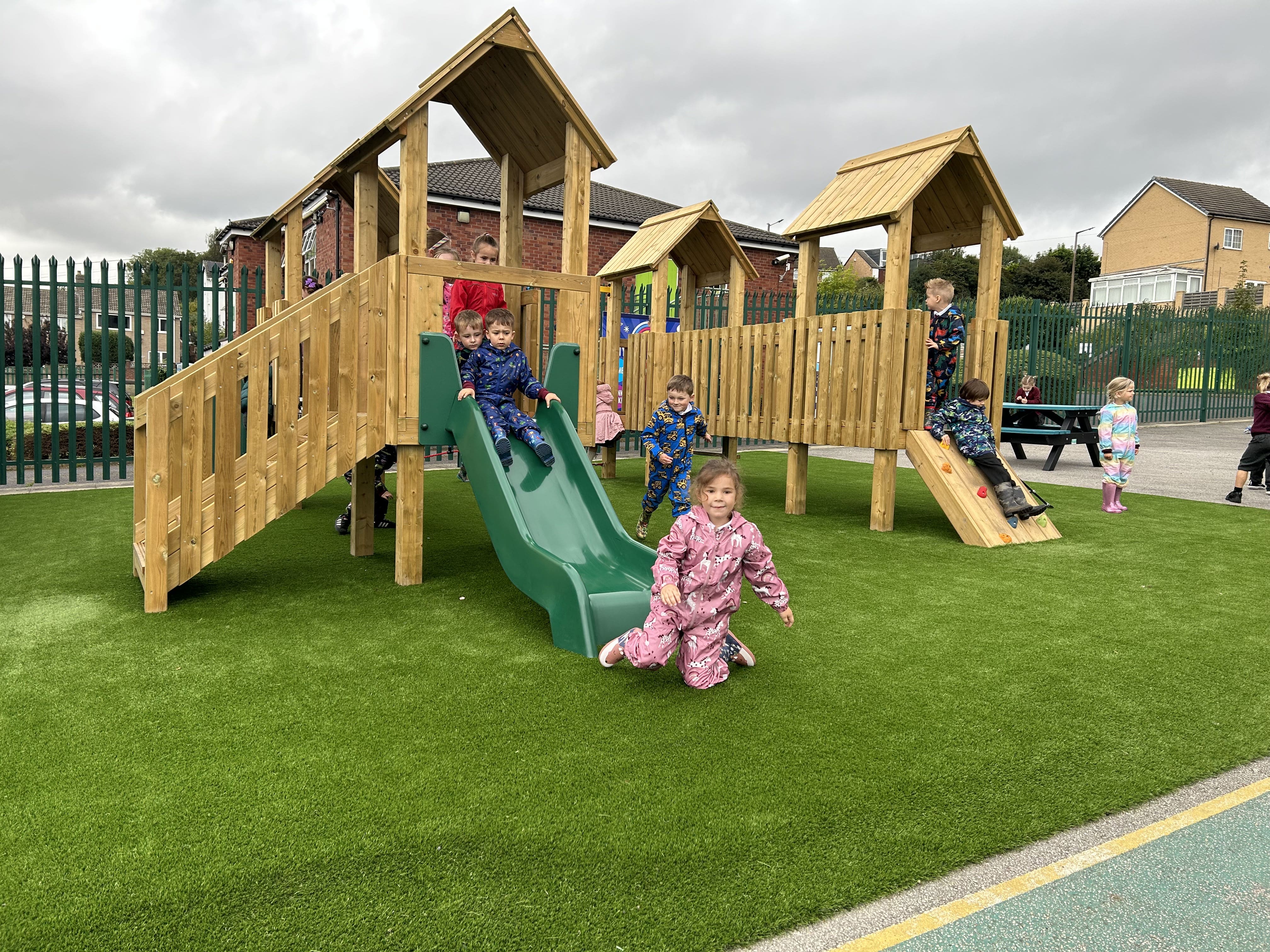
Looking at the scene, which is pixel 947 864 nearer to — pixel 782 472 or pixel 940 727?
pixel 940 727

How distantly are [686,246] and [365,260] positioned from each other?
5826 millimetres

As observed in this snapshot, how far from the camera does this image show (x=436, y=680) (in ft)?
13.4

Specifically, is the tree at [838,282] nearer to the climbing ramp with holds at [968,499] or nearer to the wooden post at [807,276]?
the wooden post at [807,276]

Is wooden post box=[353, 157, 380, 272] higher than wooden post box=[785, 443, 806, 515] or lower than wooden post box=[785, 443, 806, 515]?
higher

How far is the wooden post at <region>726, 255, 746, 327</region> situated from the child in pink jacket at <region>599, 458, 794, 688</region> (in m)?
7.54

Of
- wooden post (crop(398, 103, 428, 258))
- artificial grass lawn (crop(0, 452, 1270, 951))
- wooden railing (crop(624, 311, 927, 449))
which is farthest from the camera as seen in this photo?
wooden railing (crop(624, 311, 927, 449))

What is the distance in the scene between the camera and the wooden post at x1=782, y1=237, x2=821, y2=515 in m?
9.36

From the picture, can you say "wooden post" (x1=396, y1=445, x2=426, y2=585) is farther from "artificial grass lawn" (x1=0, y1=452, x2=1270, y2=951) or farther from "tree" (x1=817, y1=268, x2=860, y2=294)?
"tree" (x1=817, y1=268, x2=860, y2=294)

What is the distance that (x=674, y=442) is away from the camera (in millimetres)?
7406

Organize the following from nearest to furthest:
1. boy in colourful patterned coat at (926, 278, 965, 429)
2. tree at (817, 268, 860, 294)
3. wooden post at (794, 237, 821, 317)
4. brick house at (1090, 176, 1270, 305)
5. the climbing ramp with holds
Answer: the climbing ramp with holds, boy in colourful patterned coat at (926, 278, 965, 429), wooden post at (794, 237, 821, 317), brick house at (1090, 176, 1270, 305), tree at (817, 268, 860, 294)

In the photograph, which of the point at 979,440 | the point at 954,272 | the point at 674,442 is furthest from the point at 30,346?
the point at 954,272

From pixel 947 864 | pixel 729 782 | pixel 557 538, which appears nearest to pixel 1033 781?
pixel 947 864

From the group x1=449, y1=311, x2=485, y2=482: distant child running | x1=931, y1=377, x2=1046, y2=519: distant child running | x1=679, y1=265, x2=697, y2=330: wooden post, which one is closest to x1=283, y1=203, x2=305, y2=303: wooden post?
x1=449, y1=311, x2=485, y2=482: distant child running

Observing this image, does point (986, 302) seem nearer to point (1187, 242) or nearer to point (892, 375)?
point (892, 375)
